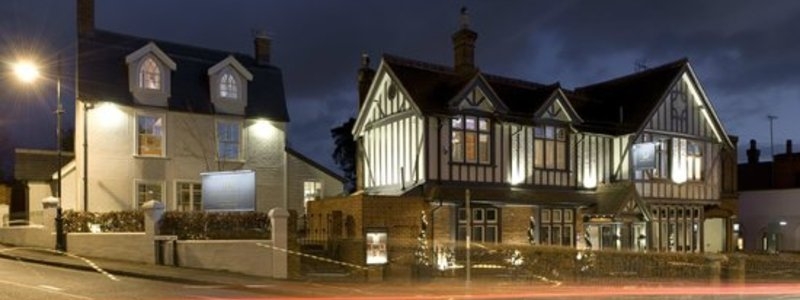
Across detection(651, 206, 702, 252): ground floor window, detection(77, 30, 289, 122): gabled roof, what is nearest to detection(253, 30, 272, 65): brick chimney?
detection(77, 30, 289, 122): gabled roof

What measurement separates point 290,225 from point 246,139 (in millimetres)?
11346

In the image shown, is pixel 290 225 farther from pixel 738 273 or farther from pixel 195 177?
pixel 738 273

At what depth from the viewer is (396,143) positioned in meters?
27.3

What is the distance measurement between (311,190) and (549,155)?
1034cm

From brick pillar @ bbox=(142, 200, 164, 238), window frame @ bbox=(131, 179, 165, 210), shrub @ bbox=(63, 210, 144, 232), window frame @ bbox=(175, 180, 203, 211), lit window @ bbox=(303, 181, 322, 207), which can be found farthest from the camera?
lit window @ bbox=(303, 181, 322, 207)

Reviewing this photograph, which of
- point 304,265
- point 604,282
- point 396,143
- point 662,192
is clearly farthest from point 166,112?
point 662,192

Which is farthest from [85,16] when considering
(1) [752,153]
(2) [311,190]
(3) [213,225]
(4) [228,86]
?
(1) [752,153]

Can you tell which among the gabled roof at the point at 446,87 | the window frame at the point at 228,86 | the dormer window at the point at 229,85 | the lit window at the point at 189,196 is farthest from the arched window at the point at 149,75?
the gabled roof at the point at 446,87

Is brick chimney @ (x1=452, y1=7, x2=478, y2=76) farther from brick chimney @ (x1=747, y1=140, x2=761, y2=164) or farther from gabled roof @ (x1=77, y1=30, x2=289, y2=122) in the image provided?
brick chimney @ (x1=747, y1=140, x2=761, y2=164)

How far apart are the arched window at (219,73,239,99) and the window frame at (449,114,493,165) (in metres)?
10.3

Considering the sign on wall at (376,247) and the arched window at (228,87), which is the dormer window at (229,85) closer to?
the arched window at (228,87)

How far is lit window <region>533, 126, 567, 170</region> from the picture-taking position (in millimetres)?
28656

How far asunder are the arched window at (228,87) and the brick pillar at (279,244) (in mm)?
12373

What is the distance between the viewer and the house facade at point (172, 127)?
1147 inches
